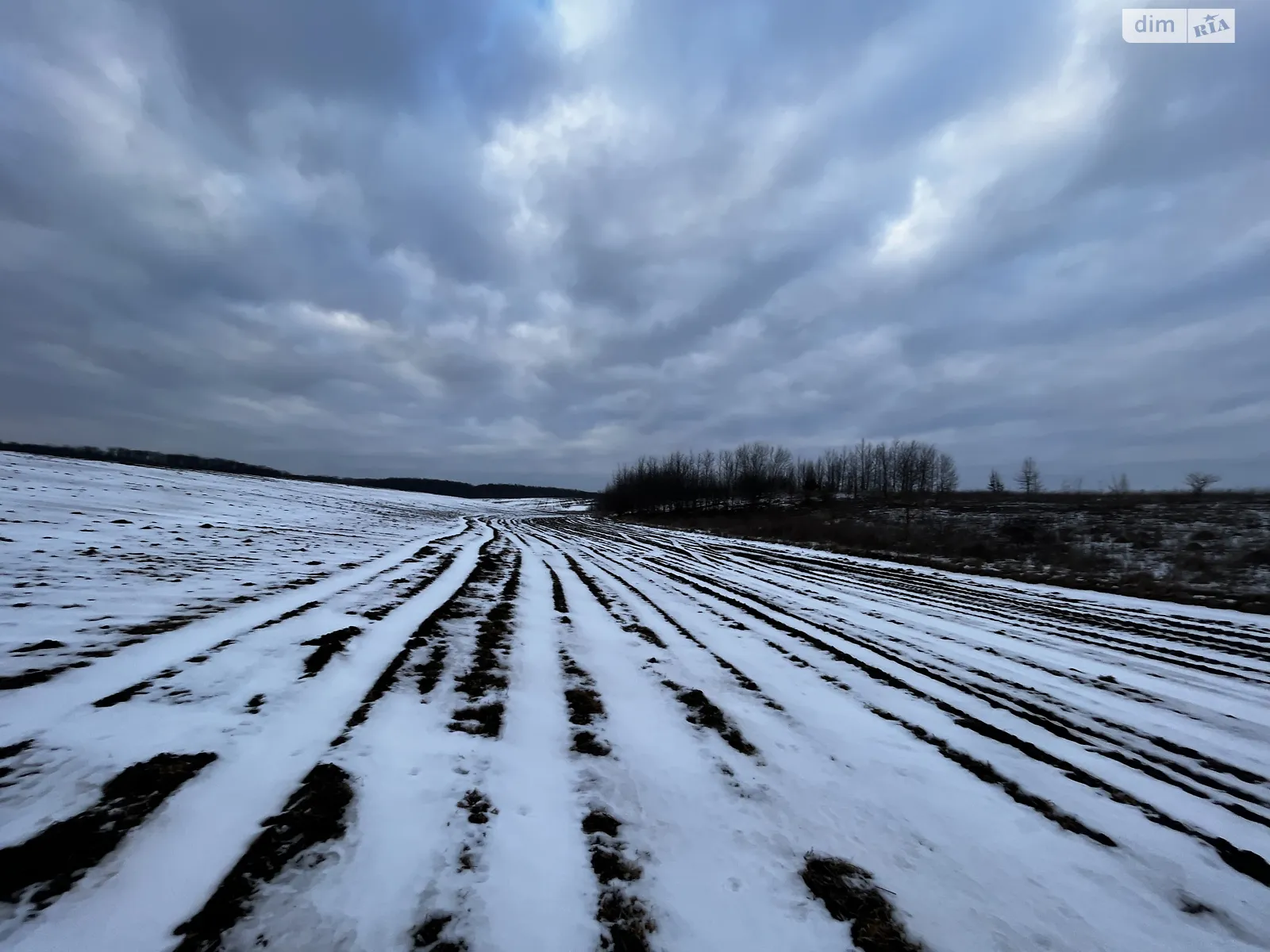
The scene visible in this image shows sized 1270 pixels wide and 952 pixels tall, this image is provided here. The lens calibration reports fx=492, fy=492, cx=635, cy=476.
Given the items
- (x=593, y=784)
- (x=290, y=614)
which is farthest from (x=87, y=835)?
(x=290, y=614)

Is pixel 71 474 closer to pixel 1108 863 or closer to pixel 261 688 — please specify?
pixel 261 688

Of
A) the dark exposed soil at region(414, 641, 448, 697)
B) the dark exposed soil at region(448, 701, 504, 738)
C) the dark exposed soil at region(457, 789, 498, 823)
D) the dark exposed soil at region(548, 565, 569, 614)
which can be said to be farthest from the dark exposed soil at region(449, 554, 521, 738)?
the dark exposed soil at region(548, 565, 569, 614)

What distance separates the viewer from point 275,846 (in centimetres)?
262

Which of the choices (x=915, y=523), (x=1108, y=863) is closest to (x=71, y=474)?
(x=1108, y=863)

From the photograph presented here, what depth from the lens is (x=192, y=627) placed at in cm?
611

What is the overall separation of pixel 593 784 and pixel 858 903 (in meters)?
1.76

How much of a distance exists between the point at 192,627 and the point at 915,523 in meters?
41.8

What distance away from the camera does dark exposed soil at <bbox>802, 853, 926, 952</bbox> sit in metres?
2.34

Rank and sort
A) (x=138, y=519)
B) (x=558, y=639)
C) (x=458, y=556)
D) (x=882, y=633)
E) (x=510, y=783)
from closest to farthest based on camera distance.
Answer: (x=510, y=783) < (x=558, y=639) < (x=882, y=633) < (x=458, y=556) < (x=138, y=519)

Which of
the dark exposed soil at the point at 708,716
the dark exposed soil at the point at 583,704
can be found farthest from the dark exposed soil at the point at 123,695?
the dark exposed soil at the point at 708,716

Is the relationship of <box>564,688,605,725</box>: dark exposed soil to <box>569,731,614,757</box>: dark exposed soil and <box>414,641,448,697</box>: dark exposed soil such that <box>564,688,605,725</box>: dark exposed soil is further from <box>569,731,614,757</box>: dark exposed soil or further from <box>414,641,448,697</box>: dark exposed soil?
<box>414,641,448,697</box>: dark exposed soil

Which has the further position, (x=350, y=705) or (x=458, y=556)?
(x=458, y=556)

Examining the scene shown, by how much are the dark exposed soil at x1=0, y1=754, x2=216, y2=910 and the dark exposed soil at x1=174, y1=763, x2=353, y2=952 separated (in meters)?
0.66

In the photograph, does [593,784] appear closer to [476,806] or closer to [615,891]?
[476,806]
